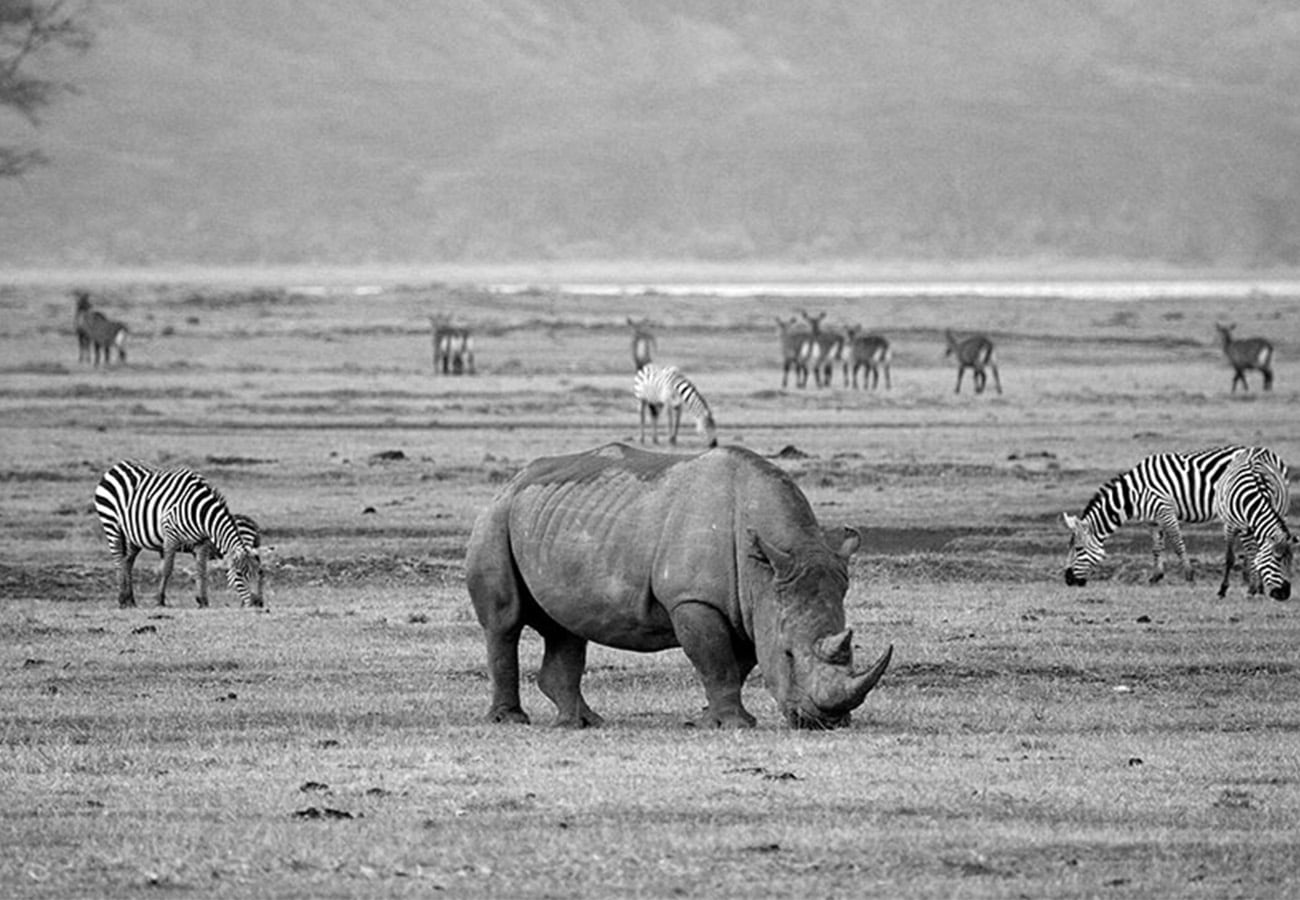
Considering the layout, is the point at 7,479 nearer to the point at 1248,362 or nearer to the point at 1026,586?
the point at 1026,586

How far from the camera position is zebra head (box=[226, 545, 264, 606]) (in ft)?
69.4

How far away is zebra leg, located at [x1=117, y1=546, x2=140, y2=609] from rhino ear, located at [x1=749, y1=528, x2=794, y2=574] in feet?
28.3

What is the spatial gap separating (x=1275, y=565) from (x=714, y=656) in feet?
29.1

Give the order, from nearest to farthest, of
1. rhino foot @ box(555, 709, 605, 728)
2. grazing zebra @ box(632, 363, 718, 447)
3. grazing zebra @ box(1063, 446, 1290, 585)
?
rhino foot @ box(555, 709, 605, 728), grazing zebra @ box(1063, 446, 1290, 585), grazing zebra @ box(632, 363, 718, 447)

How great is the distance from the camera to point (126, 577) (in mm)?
21172

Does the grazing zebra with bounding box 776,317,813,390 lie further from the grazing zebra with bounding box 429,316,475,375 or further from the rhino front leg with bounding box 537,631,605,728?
the rhino front leg with bounding box 537,631,605,728

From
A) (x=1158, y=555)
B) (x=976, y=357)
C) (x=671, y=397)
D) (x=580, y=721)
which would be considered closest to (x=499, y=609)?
(x=580, y=721)

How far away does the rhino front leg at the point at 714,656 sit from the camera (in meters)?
14.2

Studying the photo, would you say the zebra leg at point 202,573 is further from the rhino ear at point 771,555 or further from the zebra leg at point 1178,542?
the zebra leg at point 1178,542

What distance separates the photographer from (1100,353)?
65875 millimetres

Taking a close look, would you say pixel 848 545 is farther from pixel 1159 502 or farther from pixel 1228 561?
pixel 1159 502

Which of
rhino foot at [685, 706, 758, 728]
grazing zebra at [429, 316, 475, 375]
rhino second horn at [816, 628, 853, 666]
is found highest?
grazing zebra at [429, 316, 475, 375]

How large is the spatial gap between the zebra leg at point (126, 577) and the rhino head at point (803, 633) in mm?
8568

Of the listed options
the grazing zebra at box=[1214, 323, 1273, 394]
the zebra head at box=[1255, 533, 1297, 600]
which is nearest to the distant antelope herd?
the grazing zebra at box=[1214, 323, 1273, 394]
